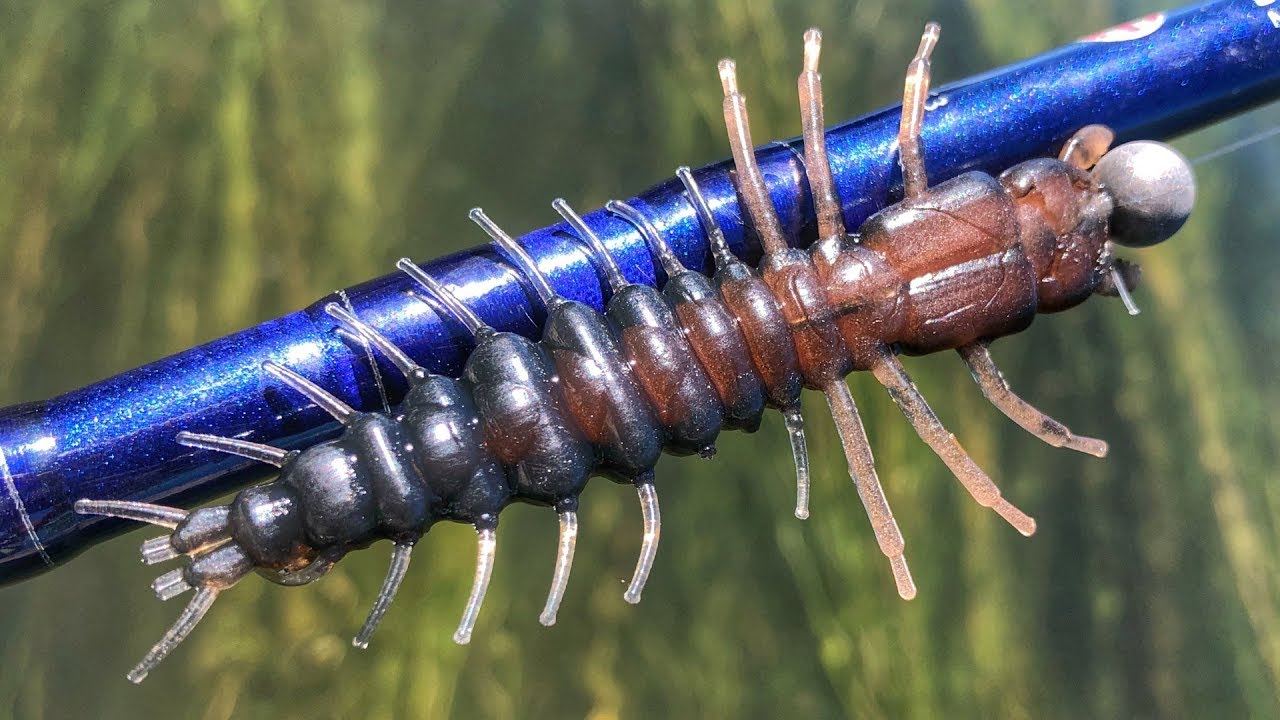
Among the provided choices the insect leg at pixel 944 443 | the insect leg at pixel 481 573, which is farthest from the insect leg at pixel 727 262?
the insect leg at pixel 481 573

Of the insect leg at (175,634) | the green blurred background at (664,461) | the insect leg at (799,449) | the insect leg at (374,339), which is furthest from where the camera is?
the green blurred background at (664,461)

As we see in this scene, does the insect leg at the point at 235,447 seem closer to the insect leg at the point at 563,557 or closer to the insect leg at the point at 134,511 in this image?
the insect leg at the point at 134,511

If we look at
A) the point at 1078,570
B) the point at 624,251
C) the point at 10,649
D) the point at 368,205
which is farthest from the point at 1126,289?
the point at 10,649

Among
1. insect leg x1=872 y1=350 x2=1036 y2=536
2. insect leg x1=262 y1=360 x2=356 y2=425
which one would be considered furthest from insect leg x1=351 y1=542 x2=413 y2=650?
insect leg x1=872 y1=350 x2=1036 y2=536

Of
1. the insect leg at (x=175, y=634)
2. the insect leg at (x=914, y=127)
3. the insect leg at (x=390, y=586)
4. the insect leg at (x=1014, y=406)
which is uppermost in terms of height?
the insect leg at (x=914, y=127)

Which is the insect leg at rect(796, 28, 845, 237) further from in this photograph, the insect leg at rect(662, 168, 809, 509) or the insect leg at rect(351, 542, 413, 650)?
the insect leg at rect(351, 542, 413, 650)

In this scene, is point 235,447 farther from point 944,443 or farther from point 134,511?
point 944,443
